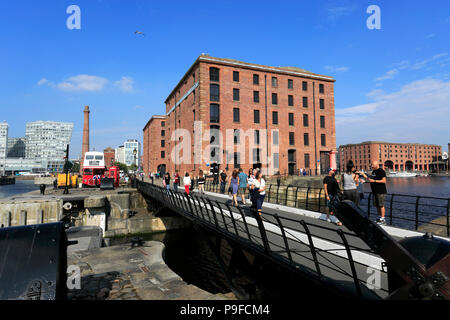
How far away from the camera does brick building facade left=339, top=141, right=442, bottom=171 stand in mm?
124312

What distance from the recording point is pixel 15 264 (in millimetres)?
2762

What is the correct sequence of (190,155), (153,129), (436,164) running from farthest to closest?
(436,164) → (153,129) → (190,155)

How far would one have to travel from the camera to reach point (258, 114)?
1531 inches

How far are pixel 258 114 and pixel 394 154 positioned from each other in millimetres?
121928

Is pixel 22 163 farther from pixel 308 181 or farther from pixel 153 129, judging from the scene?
pixel 308 181

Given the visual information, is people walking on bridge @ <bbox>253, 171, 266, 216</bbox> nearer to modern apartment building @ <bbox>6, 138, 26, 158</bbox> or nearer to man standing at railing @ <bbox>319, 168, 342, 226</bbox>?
man standing at railing @ <bbox>319, 168, 342, 226</bbox>

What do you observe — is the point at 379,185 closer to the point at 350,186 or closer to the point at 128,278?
the point at 350,186

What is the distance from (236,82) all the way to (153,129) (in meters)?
40.7

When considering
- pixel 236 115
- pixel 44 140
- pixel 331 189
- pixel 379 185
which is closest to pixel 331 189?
pixel 331 189

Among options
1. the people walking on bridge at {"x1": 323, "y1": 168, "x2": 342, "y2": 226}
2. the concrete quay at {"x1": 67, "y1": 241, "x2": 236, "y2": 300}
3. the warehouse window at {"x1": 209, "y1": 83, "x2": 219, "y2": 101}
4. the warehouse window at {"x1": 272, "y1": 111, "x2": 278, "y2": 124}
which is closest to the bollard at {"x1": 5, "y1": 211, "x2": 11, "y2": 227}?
A: the concrete quay at {"x1": 67, "y1": 241, "x2": 236, "y2": 300}

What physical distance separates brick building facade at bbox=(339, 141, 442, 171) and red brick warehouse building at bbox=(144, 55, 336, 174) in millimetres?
97474

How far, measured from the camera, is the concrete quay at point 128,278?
21.0ft

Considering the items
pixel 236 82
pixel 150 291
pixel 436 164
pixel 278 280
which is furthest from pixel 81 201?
pixel 436 164

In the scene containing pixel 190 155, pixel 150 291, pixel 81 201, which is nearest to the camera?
pixel 150 291
